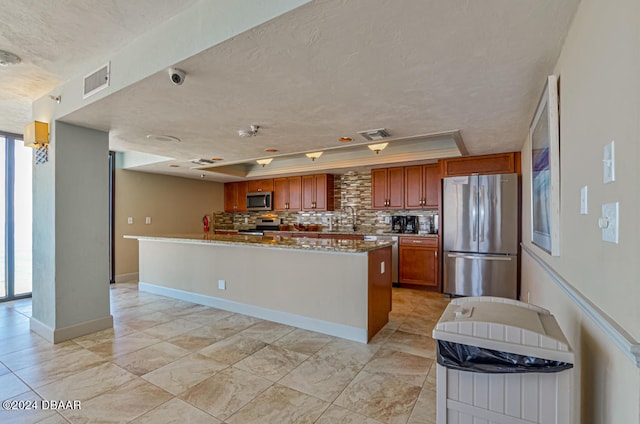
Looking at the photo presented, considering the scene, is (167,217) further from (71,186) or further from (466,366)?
(466,366)

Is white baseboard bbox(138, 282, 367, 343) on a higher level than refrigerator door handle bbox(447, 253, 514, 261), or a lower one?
lower

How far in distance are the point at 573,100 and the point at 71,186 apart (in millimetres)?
3882

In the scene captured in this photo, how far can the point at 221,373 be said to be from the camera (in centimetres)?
228

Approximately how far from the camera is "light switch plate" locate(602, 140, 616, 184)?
93 cm

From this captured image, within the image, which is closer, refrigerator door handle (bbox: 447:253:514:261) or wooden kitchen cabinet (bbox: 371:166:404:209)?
refrigerator door handle (bbox: 447:253:514:261)

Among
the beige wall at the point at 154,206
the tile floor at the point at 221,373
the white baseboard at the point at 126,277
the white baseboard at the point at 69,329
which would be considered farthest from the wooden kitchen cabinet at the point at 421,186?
the white baseboard at the point at 126,277

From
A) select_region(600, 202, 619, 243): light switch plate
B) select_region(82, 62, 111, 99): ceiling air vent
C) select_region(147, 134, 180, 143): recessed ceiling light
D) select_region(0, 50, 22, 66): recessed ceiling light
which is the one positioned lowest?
select_region(600, 202, 619, 243): light switch plate

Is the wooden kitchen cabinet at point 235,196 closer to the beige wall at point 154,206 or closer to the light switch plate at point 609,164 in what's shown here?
the beige wall at point 154,206

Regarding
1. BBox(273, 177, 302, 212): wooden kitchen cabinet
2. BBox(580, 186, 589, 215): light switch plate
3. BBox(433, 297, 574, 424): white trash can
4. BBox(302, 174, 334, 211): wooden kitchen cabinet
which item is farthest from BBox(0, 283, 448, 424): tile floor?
BBox(273, 177, 302, 212): wooden kitchen cabinet

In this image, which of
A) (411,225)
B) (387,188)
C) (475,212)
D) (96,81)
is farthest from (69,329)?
(475,212)

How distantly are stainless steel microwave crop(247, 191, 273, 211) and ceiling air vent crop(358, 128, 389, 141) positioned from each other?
3.71m

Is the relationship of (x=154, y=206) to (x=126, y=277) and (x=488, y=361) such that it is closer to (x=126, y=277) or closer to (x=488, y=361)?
(x=126, y=277)

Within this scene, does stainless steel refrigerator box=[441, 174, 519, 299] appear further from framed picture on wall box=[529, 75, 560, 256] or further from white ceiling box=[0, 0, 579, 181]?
framed picture on wall box=[529, 75, 560, 256]

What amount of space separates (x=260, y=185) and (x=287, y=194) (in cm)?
79
